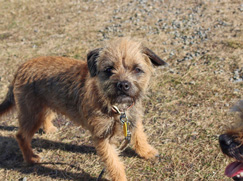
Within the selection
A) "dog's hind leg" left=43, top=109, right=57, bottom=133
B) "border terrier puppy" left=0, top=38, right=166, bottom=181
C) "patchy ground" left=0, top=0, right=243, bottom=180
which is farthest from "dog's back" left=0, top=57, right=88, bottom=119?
"patchy ground" left=0, top=0, right=243, bottom=180

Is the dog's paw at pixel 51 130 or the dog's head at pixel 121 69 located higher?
the dog's head at pixel 121 69

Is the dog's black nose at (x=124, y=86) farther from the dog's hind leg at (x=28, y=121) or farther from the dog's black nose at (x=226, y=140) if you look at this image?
the dog's hind leg at (x=28, y=121)

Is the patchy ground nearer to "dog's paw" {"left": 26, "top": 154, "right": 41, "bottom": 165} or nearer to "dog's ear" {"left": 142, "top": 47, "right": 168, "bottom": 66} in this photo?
"dog's paw" {"left": 26, "top": 154, "right": 41, "bottom": 165}

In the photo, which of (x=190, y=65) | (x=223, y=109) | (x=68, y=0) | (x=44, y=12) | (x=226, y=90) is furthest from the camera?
(x=68, y=0)

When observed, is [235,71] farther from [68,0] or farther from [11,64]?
[68,0]

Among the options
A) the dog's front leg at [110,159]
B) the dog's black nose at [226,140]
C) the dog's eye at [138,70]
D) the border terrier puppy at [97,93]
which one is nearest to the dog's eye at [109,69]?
the border terrier puppy at [97,93]

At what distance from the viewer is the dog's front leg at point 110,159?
11.3 feet

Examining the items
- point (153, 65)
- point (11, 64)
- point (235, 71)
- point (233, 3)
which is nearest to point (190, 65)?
point (235, 71)

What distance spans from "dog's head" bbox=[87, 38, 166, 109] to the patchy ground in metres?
1.40

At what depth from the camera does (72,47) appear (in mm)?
7602

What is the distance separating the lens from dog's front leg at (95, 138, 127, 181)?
3.45 meters

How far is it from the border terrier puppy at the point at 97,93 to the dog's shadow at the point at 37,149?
7.4 inches

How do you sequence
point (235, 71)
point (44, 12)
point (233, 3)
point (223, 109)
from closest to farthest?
point (223, 109), point (235, 71), point (233, 3), point (44, 12)

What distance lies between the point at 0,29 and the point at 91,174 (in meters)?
7.99
